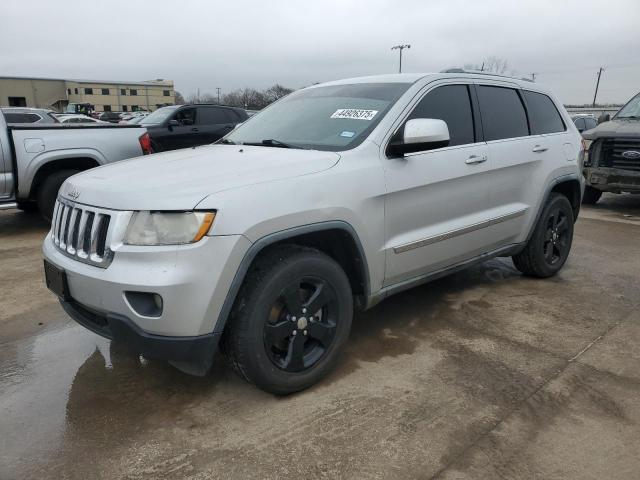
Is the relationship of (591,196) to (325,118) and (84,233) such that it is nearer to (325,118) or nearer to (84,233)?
(325,118)

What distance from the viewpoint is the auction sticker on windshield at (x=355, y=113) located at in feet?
10.9

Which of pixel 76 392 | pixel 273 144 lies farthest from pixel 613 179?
pixel 76 392

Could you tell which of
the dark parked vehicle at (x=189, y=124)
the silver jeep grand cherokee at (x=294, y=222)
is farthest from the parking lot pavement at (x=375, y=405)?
the dark parked vehicle at (x=189, y=124)

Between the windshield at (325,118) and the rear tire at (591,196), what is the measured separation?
270 inches

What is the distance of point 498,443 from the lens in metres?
2.47

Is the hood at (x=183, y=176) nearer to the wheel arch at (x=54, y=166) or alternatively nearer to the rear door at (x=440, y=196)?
the rear door at (x=440, y=196)

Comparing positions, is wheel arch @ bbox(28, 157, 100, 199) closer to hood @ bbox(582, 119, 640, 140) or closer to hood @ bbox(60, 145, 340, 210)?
hood @ bbox(60, 145, 340, 210)

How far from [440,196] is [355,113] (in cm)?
78

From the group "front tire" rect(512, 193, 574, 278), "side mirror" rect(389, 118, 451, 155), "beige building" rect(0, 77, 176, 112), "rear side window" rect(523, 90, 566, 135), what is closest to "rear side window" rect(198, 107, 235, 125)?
"rear side window" rect(523, 90, 566, 135)

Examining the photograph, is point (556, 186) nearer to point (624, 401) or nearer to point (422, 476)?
point (624, 401)

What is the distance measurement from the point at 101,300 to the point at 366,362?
161 cm

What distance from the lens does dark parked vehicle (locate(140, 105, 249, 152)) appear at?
1104 centimetres

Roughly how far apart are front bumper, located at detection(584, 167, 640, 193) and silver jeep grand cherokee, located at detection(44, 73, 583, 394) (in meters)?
4.68

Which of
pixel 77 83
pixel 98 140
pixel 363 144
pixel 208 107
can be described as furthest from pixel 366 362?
pixel 77 83
